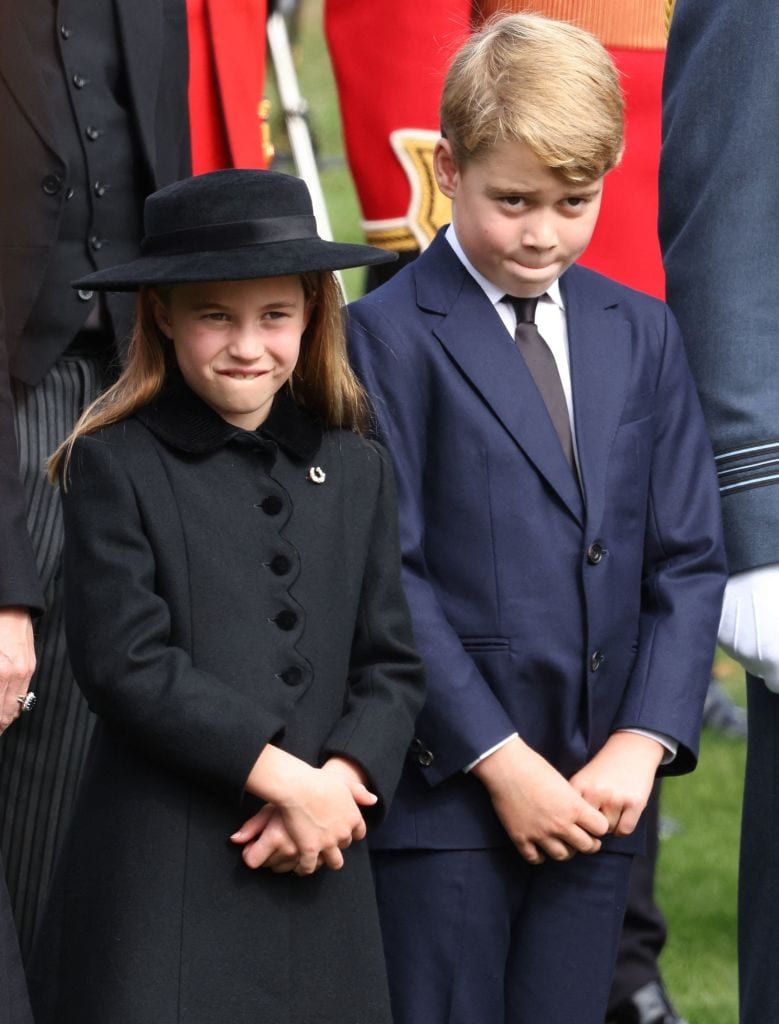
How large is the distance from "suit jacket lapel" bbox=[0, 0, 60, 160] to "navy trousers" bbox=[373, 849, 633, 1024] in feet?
4.08

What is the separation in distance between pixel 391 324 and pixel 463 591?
0.41m

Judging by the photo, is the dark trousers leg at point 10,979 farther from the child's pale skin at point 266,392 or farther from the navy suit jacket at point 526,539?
the navy suit jacket at point 526,539

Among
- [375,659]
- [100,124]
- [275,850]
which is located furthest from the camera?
[100,124]

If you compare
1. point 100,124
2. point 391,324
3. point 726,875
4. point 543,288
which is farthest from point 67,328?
point 726,875

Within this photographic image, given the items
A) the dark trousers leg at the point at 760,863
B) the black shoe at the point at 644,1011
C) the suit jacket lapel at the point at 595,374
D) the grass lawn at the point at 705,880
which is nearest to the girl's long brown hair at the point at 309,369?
the suit jacket lapel at the point at 595,374

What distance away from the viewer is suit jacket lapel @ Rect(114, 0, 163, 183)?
348 cm

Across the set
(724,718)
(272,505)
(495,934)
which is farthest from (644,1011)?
(724,718)

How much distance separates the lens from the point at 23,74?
10.9ft

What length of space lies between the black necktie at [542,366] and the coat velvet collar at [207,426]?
37 centimetres

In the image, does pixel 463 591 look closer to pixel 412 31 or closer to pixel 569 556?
pixel 569 556

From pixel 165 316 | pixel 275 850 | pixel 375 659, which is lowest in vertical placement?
→ pixel 275 850

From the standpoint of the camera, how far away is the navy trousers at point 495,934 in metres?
3.14

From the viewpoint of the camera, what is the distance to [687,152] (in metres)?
3.15

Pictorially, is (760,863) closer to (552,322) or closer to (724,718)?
(552,322)
